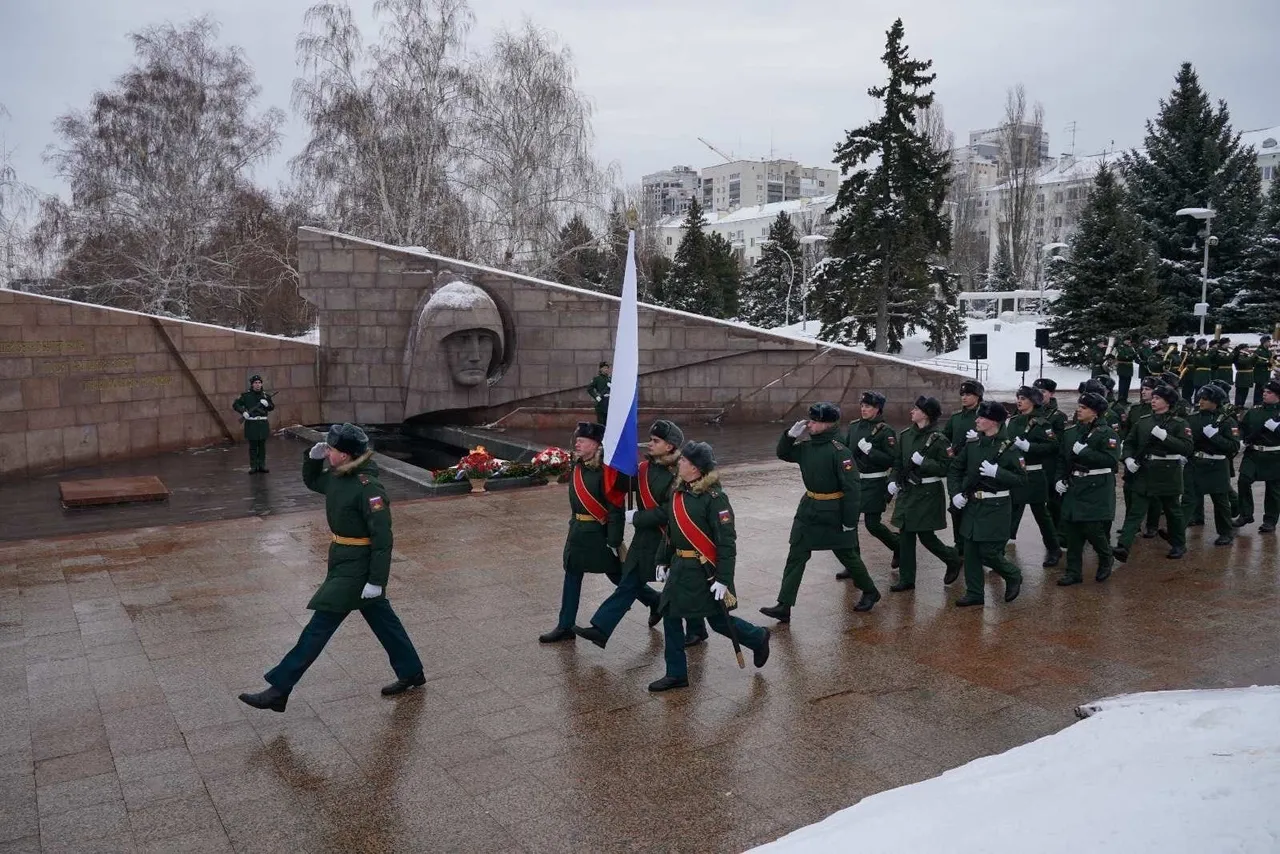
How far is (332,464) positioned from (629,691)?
2.11 meters

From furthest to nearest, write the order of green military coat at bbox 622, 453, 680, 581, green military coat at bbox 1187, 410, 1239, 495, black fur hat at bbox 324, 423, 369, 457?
green military coat at bbox 1187, 410, 1239, 495
green military coat at bbox 622, 453, 680, 581
black fur hat at bbox 324, 423, 369, 457

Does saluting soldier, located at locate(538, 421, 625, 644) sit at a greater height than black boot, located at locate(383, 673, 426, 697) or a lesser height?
greater

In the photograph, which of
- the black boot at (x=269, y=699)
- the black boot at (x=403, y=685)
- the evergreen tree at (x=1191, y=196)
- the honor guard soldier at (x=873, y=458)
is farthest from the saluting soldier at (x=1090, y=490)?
the evergreen tree at (x=1191, y=196)

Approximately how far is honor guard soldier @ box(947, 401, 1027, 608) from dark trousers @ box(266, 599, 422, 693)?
4038mm

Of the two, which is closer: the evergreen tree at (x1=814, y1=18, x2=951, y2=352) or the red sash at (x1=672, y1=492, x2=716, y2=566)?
the red sash at (x1=672, y1=492, x2=716, y2=566)

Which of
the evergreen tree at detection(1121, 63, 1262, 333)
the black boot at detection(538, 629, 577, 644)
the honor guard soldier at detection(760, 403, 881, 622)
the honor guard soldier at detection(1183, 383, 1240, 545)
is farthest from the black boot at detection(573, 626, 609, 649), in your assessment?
the evergreen tree at detection(1121, 63, 1262, 333)

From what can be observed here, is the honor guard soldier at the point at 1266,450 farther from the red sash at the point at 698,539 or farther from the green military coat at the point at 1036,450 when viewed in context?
the red sash at the point at 698,539

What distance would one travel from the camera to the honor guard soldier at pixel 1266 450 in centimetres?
959

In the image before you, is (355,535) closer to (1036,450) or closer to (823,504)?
(823,504)

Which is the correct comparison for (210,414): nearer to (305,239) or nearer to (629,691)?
(305,239)

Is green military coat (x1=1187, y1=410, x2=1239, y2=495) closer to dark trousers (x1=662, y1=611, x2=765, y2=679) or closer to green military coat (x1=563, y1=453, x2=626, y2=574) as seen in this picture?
dark trousers (x1=662, y1=611, x2=765, y2=679)

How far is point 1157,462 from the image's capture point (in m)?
8.76

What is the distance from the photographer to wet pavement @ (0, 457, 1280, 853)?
4.39m

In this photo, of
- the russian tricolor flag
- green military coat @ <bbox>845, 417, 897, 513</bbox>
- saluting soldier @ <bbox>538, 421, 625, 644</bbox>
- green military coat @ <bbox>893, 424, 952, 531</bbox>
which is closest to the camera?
the russian tricolor flag
